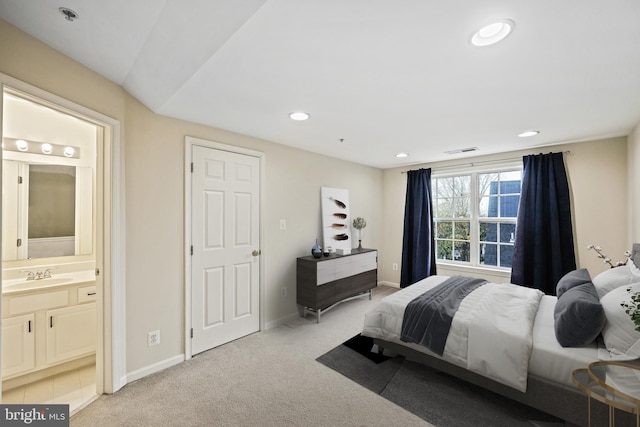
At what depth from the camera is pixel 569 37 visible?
1.37 metres

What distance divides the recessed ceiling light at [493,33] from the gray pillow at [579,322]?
174cm

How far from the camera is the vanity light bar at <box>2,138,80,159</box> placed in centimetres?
247

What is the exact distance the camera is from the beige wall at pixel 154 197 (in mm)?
1664

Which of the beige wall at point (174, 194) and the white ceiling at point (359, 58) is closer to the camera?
the white ceiling at point (359, 58)

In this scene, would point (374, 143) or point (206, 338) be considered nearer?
point (206, 338)

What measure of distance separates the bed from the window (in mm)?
1603

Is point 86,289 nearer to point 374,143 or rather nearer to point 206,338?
point 206,338

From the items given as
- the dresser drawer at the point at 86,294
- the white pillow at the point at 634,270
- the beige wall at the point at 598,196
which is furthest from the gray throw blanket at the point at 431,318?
the dresser drawer at the point at 86,294

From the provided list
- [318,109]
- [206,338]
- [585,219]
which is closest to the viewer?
[318,109]

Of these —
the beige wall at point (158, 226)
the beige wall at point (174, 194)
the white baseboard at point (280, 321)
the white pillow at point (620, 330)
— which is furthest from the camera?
the white baseboard at point (280, 321)

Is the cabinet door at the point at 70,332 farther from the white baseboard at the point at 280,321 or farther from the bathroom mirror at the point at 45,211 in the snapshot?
the white baseboard at the point at 280,321

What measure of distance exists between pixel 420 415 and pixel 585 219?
3.28m

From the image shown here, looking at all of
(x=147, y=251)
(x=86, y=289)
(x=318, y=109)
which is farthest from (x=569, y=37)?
(x=86, y=289)

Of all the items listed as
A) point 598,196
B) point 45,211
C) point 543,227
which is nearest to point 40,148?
point 45,211
